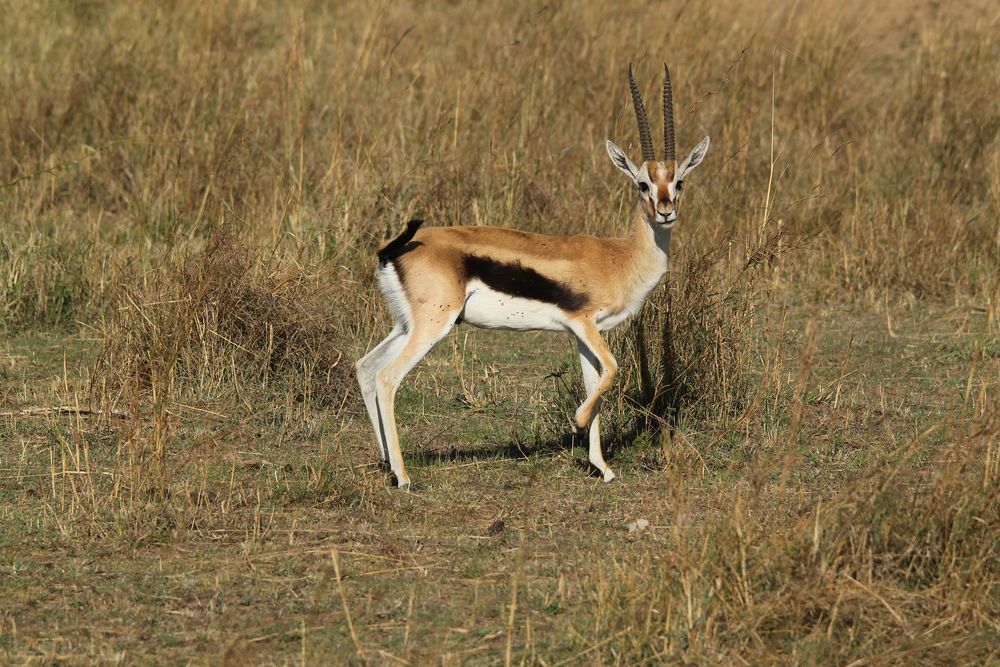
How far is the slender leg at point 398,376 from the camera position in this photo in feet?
18.5

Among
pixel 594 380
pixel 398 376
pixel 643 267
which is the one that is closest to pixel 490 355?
pixel 594 380

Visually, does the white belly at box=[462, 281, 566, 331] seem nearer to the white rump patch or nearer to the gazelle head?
the white rump patch

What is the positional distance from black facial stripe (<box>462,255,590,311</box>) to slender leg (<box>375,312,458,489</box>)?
19 centimetres

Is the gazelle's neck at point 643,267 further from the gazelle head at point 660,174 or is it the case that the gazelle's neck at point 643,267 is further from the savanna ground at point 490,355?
the savanna ground at point 490,355

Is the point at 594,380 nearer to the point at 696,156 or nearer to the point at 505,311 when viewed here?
the point at 505,311

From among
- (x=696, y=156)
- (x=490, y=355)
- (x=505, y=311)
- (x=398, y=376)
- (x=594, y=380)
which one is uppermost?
(x=696, y=156)

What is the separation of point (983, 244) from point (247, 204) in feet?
15.1

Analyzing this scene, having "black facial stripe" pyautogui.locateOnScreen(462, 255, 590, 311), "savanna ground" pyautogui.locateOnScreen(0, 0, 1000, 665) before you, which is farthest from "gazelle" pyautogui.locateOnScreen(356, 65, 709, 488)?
"savanna ground" pyautogui.locateOnScreen(0, 0, 1000, 665)

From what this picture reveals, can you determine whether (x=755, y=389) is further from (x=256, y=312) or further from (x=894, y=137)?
(x=894, y=137)

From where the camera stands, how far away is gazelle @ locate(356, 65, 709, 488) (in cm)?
560

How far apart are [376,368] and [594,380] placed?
0.91 meters

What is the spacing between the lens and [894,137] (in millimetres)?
10234

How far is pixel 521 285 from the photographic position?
5688 millimetres

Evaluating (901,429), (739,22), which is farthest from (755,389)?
(739,22)
